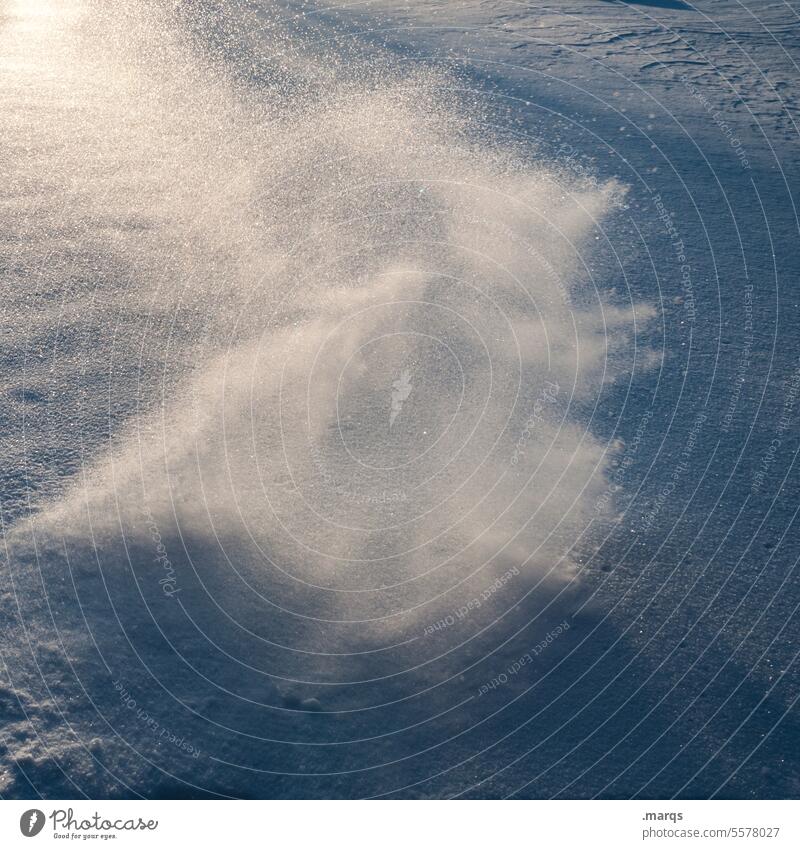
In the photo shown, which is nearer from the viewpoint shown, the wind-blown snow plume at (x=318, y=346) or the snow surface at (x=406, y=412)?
the snow surface at (x=406, y=412)

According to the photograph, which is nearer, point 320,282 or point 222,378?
point 222,378

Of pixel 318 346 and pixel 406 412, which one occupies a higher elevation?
pixel 318 346

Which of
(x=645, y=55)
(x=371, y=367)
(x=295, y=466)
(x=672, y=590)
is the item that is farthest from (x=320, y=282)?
(x=645, y=55)

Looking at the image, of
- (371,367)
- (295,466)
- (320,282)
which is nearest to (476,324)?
(371,367)

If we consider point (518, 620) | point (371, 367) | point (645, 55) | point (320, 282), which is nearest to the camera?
point (518, 620)

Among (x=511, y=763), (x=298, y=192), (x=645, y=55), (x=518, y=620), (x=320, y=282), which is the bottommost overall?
(x=511, y=763)

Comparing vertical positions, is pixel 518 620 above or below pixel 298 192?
below

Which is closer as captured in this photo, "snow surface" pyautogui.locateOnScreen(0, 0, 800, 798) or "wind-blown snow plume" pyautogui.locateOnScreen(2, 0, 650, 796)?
"snow surface" pyautogui.locateOnScreen(0, 0, 800, 798)

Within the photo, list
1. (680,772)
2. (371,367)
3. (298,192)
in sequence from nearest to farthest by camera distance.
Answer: (680,772), (371,367), (298,192)

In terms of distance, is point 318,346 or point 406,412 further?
point 318,346

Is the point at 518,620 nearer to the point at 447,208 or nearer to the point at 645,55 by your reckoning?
the point at 447,208
